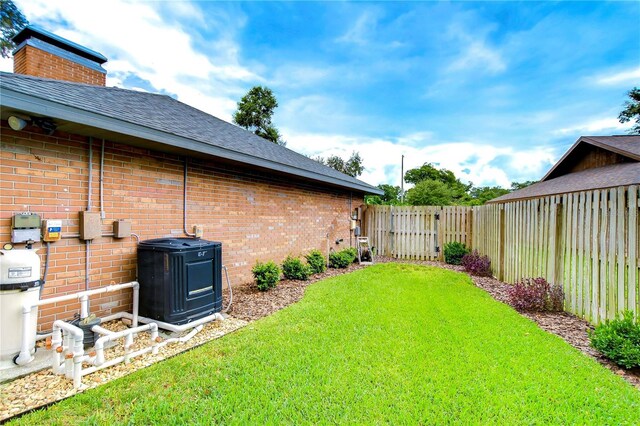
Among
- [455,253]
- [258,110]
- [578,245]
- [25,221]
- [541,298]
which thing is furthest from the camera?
[258,110]

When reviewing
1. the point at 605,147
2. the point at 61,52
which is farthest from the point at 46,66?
the point at 605,147

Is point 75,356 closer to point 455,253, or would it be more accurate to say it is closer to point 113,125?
point 113,125

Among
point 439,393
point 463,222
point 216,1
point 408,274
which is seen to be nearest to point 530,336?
point 439,393

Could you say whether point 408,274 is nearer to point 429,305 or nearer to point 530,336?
point 429,305

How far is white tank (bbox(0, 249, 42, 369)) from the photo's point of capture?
2.68 m

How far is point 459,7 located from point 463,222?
6.67m

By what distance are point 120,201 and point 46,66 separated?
3792 millimetres

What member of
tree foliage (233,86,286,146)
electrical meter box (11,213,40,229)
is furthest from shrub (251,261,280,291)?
tree foliage (233,86,286,146)

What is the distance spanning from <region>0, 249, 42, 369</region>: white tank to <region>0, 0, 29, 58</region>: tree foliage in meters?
13.9

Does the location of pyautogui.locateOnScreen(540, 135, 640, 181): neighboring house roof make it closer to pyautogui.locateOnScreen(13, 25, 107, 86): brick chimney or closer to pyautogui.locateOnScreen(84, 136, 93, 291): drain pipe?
pyautogui.locateOnScreen(84, 136, 93, 291): drain pipe

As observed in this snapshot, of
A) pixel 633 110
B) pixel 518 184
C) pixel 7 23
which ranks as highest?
pixel 7 23

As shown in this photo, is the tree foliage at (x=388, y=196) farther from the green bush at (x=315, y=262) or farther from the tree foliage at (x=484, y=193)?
the green bush at (x=315, y=262)

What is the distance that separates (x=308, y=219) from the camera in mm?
8578

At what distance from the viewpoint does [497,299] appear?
218 inches
